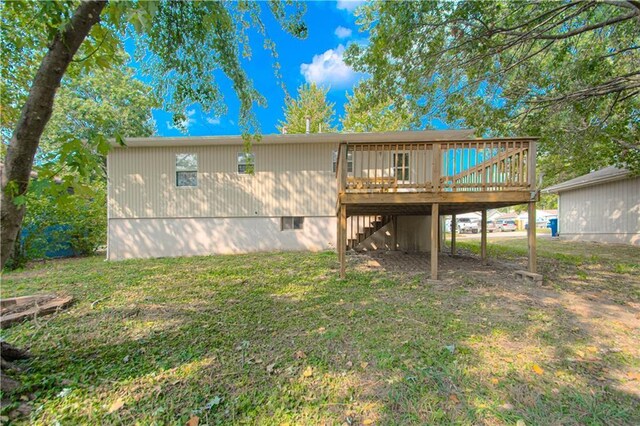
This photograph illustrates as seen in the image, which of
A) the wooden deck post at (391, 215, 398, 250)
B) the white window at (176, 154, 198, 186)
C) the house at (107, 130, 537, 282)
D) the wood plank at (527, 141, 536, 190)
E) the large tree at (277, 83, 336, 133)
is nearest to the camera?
the wood plank at (527, 141, 536, 190)

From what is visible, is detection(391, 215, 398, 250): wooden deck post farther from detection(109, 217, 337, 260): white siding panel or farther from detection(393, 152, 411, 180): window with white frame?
detection(109, 217, 337, 260): white siding panel

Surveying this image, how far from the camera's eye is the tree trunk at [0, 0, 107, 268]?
1.90 metres

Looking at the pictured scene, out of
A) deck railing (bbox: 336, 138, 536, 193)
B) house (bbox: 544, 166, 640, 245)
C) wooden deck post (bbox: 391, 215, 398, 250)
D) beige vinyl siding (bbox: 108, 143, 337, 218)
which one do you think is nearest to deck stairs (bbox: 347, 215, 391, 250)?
wooden deck post (bbox: 391, 215, 398, 250)

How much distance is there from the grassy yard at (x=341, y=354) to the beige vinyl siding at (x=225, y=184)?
15.7 ft

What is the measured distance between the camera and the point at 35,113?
192 cm

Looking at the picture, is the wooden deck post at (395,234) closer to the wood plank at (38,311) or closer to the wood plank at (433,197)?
the wood plank at (433,197)

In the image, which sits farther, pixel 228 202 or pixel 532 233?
pixel 228 202

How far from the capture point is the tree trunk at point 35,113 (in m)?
1.90

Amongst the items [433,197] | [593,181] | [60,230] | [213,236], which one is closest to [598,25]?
[433,197]

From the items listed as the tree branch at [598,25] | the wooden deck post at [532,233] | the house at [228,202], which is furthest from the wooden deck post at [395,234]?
the tree branch at [598,25]

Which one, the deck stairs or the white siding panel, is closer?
the deck stairs

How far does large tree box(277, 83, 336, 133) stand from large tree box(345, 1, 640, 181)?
12.1 metres

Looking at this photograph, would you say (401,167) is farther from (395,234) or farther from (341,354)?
(341,354)

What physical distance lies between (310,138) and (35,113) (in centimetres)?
757
